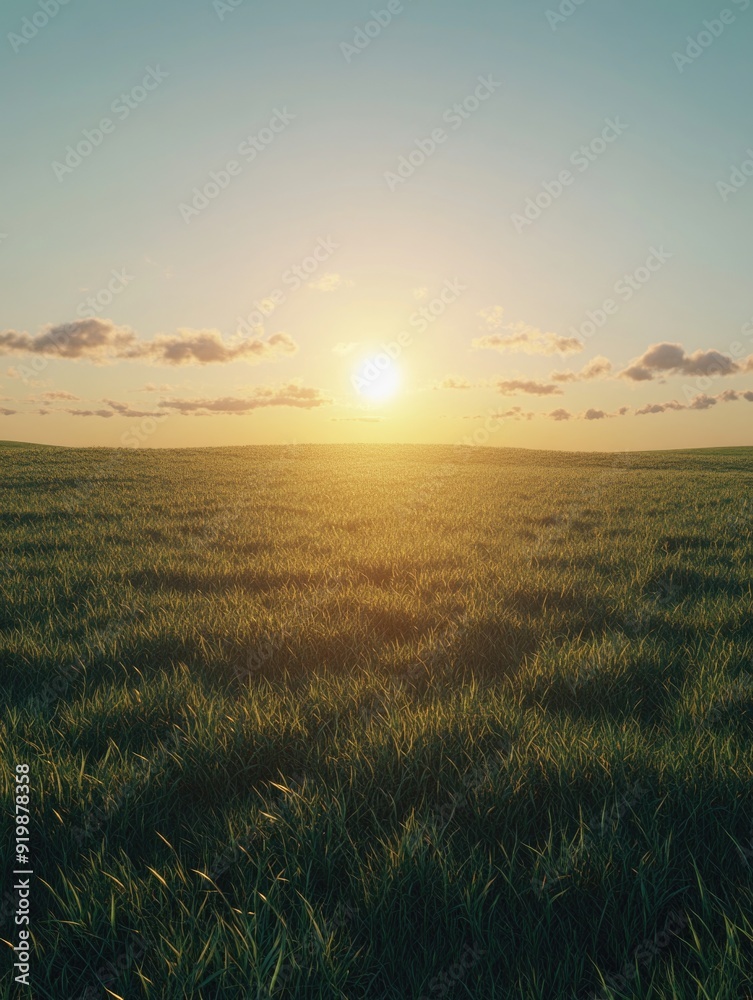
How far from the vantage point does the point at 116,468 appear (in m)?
19.8

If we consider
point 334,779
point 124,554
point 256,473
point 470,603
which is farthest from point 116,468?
point 334,779

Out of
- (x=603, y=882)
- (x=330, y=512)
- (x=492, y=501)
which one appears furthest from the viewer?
(x=492, y=501)

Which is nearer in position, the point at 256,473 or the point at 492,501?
the point at 492,501

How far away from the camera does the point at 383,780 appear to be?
2.79 meters

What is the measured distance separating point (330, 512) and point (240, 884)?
946 cm

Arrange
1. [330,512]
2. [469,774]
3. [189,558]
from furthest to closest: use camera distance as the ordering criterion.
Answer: [330,512], [189,558], [469,774]

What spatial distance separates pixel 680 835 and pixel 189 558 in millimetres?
6724

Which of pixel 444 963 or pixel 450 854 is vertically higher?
pixel 450 854

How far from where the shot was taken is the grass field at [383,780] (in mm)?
1912

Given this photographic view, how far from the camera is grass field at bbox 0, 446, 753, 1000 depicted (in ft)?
6.27

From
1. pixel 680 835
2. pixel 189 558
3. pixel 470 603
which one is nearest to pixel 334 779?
pixel 680 835

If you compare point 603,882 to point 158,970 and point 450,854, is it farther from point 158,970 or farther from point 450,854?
point 158,970

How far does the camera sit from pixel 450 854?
2.22 meters

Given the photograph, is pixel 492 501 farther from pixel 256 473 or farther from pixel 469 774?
pixel 469 774
